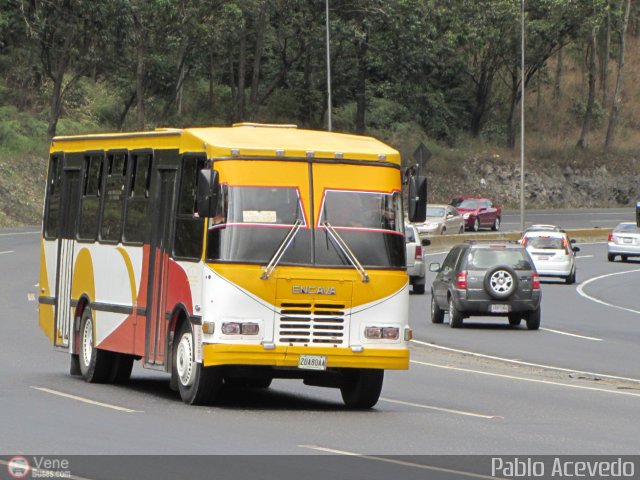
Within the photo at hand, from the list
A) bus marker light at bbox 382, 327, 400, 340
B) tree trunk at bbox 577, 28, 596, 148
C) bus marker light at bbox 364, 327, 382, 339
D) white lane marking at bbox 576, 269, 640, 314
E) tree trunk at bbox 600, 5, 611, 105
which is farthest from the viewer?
tree trunk at bbox 600, 5, 611, 105

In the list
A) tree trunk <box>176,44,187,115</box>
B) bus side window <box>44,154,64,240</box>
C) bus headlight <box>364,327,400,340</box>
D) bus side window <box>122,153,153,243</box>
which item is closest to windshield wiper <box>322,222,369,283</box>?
bus headlight <box>364,327,400,340</box>

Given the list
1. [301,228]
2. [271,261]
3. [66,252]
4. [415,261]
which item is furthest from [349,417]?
[415,261]

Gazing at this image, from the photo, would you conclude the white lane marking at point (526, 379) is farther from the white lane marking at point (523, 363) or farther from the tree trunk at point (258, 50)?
the tree trunk at point (258, 50)

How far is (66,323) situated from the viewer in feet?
65.3

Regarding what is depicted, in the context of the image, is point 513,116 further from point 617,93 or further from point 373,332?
point 373,332

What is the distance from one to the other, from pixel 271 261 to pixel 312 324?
0.77 m

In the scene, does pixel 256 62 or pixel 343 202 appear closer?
pixel 343 202

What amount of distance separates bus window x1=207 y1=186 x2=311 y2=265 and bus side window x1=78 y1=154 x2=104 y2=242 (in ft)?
12.7

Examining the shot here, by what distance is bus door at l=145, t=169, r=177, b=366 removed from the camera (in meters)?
16.6

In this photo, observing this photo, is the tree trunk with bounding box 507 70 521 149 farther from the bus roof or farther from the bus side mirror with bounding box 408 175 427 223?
the bus side mirror with bounding box 408 175 427 223
